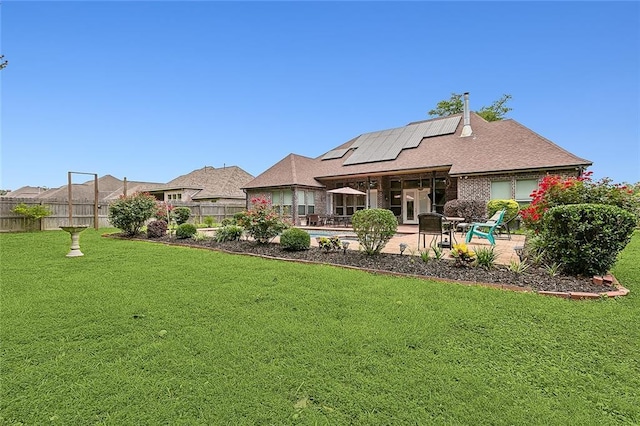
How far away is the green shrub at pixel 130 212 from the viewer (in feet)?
39.3

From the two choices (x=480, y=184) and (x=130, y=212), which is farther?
(x=480, y=184)

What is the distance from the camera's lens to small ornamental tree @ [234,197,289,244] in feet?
28.3

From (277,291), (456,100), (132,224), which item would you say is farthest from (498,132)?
(132,224)

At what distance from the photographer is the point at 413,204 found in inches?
743

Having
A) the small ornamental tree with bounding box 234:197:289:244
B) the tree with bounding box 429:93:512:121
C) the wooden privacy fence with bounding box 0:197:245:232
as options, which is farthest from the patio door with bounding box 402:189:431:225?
the wooden privacy fence with bounding box 0:197:245:232

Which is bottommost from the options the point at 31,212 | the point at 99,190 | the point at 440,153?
the point at 31,212

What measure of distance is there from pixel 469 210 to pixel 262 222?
1027 cm

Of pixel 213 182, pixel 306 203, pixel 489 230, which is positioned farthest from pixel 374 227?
pixel 213 182

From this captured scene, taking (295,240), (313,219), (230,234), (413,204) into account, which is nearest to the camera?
(295,240)

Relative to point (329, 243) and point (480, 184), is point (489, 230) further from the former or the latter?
point (480, 184)

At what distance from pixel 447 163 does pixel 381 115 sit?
38.6 ft

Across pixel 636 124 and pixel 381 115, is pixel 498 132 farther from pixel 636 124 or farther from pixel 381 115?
pixel 381 115

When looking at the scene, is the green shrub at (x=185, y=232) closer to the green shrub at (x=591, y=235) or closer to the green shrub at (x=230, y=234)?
the green shrub at (x=230, y=234)

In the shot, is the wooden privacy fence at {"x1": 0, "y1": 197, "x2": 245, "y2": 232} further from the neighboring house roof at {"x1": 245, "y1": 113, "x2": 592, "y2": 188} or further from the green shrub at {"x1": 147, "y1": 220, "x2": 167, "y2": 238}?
the neighboring house roof at {"x1": 245, "y1": 113, "x2": 592, "y2": 188}
